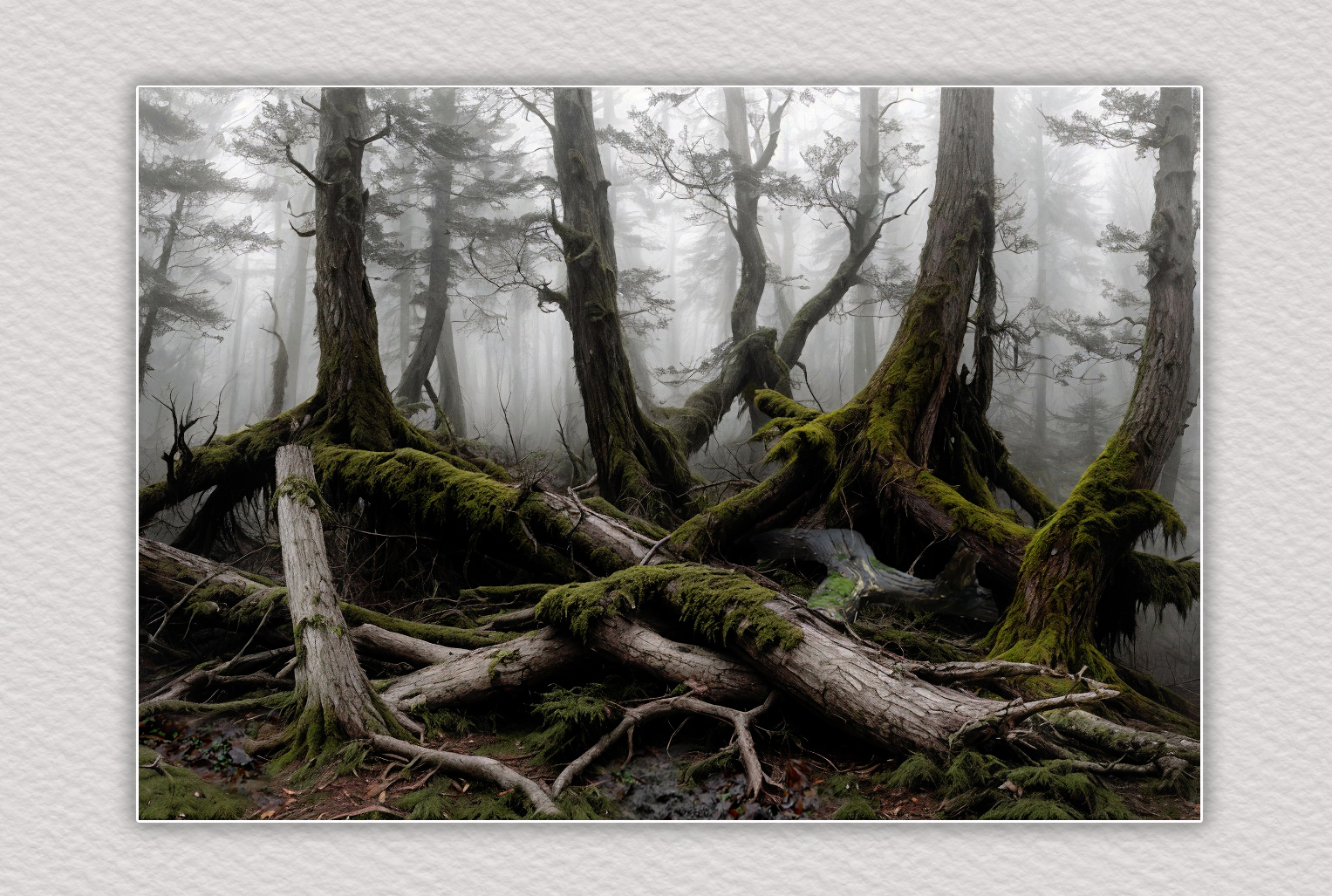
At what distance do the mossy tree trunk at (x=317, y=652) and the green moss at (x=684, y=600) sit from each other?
79 centimetres

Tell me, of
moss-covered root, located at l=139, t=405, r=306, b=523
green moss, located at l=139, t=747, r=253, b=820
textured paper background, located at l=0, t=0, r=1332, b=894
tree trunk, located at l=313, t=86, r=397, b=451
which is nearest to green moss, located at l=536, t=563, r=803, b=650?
textured paper background, located at l=0, t=0, r=1332, b=894

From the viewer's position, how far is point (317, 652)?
8.90ft

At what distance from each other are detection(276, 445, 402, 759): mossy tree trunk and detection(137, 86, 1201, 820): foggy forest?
0.05ft

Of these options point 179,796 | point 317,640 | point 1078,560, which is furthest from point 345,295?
point 1078,560

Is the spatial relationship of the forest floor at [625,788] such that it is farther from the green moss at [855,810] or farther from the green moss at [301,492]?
the green moss at [301,492]

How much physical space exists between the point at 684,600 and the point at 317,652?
5.11ft

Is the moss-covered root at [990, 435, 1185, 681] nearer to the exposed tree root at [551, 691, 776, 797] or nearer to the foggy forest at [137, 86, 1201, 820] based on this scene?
the foggy forest at [137, 86, 1201, 820]

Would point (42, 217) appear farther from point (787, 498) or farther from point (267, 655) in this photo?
point (787, 498)

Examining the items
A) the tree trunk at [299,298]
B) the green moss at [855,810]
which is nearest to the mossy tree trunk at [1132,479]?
the green moss at [855,810]

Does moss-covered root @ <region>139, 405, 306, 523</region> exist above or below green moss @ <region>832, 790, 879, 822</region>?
above

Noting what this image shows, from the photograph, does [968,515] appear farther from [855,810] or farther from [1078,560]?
[855,810]

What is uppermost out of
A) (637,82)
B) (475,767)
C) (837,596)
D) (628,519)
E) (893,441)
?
(637,82)

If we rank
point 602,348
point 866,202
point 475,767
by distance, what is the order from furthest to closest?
1. point 602,348
2. point 866,202
3. point 475,767

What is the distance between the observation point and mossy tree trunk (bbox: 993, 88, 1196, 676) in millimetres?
2797
